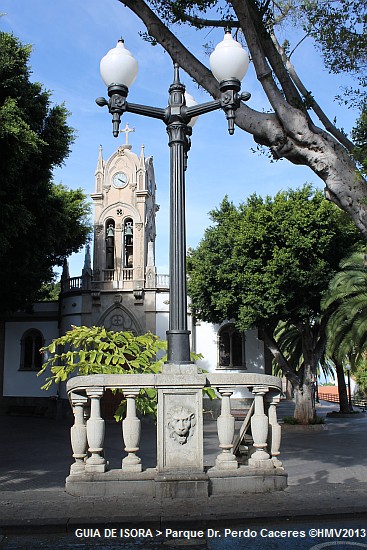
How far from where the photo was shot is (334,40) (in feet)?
27.5

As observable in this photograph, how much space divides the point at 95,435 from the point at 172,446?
0.88m

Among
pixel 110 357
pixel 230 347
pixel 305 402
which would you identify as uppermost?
pixel 230 347

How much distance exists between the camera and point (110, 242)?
28484 millimetres

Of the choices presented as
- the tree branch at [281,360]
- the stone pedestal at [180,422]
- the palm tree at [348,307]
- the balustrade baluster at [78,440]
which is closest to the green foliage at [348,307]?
the palm tree at [348,307]

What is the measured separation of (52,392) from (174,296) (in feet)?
75.7

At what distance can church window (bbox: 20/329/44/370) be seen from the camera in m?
28.1

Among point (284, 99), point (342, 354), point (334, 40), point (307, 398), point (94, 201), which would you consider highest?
point (94, 201)

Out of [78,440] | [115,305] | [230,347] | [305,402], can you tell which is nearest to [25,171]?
[115,305]

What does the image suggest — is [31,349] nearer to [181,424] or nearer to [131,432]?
[131,432]

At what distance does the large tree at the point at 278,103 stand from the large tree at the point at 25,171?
24.7 feet

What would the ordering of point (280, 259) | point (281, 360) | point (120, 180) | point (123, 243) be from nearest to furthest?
point (280, 259), point (281, 360), point (123, 243), point (120, 180)

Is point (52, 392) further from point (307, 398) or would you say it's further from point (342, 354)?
point (342, 354)

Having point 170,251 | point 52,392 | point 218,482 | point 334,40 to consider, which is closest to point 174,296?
point 170,251

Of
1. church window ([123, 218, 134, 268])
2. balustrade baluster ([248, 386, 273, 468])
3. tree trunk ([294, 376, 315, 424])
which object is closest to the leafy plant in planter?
balustrade baluster ([248, 386, 273, 468])
